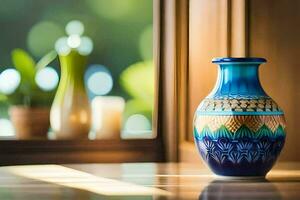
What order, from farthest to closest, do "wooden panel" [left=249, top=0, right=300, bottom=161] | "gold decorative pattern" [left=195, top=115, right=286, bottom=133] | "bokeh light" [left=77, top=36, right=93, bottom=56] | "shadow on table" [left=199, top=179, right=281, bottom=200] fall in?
"bokeh light" [left=77, top=36, right=93, bottom=56], "wooden panel" [left=249, top=0, right=300, bottom=161], "gold decorative pattern" [left=195, top=115, right=286, bottom=133], "shadow on table" [left=199, top=179, right=281, bottom=200]

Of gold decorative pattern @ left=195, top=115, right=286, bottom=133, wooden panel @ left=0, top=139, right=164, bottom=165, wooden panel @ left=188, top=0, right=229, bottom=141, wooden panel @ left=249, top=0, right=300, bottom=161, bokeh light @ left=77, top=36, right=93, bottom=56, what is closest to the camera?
gold decorative pattern @ left=195, top=115, right=286, bottom=133

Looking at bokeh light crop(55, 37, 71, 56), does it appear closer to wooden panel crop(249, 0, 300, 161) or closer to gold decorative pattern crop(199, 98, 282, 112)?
wooden panel crop(249, 0, 300, 161)

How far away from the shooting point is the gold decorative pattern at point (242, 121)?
146cm

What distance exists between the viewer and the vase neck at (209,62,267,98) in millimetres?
1497

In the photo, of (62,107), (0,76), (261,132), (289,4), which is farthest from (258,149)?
(0,76)

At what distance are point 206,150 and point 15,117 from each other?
2.70 feet

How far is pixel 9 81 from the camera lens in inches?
86.0

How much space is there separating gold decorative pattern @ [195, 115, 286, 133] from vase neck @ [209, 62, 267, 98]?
0.05 meters

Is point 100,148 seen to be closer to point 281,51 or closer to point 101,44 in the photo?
point 101,44

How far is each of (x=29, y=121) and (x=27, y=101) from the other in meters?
0.06

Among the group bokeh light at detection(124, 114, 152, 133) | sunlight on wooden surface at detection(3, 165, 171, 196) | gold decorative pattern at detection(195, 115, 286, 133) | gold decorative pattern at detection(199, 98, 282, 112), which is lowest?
sunlight on wooden surface at detection(3, 165, 171, 196)

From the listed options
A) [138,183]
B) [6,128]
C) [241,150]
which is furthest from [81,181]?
[6,128]

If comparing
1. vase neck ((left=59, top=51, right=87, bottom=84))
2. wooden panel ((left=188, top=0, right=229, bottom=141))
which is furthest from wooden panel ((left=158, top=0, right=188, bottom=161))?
vase neck ((left=59, top=51, right=87, bottom=84))

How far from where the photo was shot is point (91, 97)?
2250 mm
